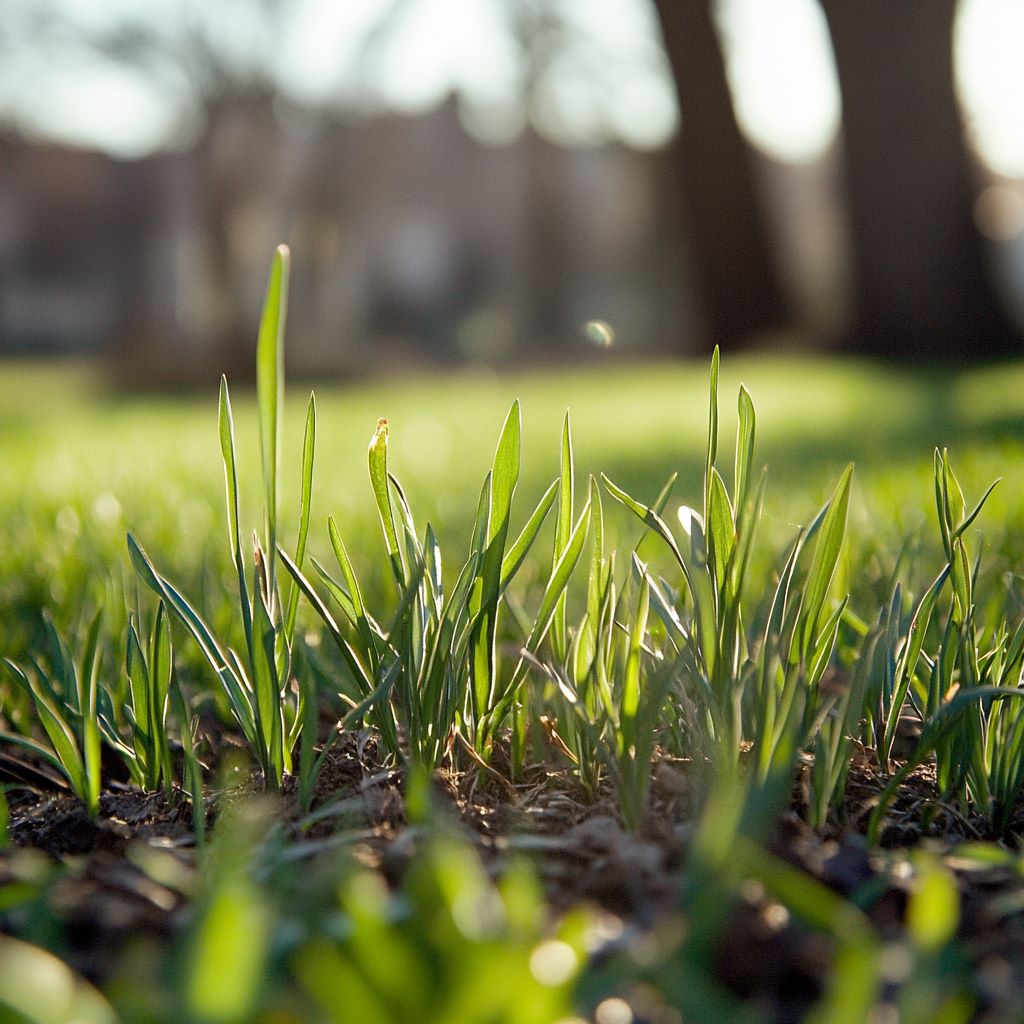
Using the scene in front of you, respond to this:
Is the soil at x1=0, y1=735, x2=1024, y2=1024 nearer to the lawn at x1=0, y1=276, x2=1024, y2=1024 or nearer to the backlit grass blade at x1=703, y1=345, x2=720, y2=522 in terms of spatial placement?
the lawn at x1=0, y1=276, x2=1024, y2=1024

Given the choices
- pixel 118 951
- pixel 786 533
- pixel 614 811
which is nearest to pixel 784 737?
pixel 614 811

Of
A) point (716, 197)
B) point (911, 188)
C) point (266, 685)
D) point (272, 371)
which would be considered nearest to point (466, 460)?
point (266, 685)

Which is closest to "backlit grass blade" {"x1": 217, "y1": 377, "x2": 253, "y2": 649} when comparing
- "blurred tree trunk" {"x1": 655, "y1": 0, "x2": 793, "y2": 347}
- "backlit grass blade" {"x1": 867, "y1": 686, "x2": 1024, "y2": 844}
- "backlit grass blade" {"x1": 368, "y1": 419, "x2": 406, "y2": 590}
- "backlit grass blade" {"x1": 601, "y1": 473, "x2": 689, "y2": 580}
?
"backlit grass blade" {"x1": 368, "y1": 419, "x2": 406, "y2": 590}

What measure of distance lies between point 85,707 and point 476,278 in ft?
88.3

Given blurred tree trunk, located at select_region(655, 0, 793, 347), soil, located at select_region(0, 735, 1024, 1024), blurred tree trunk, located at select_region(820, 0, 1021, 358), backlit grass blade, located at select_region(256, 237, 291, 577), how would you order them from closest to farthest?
soil, located at select_region(0, 735, 1024, 1024)
backlit grass blade, located at select_region(256, 237, 291, 577)
blurred tree trunk, located at select_region(820, 0, 1021, 358)
blurred tree trunk, located at select_region(655, 0, 793, 347)

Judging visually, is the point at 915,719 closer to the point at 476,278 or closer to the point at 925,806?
the point at 925,806

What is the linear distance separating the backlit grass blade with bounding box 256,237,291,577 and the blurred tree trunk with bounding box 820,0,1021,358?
10237 millimetres

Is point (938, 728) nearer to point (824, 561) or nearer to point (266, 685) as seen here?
point (824, 561)

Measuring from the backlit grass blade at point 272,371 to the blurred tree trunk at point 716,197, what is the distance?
38.7 feet

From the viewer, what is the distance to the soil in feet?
2.46

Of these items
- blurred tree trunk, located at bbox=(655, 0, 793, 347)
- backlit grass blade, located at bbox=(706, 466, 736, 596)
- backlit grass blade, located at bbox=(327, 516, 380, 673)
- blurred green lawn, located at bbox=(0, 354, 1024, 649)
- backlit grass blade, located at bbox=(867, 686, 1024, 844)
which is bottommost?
blurred green lawn, located at bbox=(0, 354, 1024, 649)

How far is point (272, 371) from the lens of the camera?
923 millimetres

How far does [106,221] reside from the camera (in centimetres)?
2809

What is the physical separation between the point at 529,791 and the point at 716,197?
12.1m
